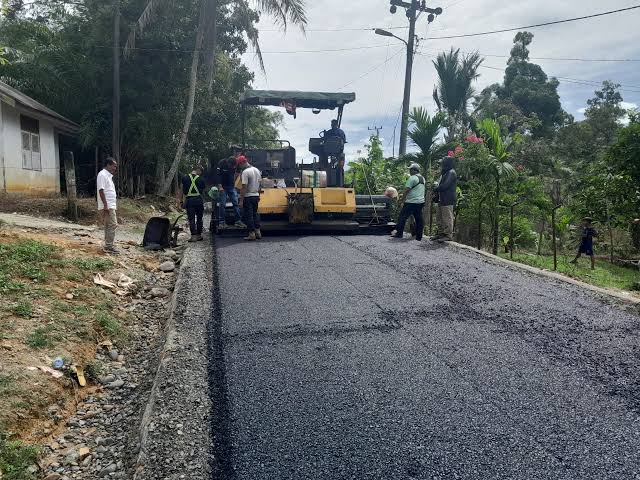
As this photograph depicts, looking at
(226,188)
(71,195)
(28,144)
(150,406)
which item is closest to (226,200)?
(226,188)

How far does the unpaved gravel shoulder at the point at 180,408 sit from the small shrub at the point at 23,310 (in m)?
1.18

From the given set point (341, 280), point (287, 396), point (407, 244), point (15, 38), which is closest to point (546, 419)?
point (287, 396)

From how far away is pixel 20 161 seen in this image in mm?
14570

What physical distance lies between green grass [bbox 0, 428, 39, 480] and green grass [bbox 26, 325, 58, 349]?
1191mm

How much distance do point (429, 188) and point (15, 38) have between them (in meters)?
15.7

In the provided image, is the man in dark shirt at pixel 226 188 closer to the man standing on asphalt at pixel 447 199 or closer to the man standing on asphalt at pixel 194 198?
the man standing on asphalt at pixel 194 198

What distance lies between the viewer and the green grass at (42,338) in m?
4.18

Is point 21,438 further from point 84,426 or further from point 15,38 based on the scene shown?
point 15,38

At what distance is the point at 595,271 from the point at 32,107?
14.0 meters

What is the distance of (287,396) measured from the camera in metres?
3.41

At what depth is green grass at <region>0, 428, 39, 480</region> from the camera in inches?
111

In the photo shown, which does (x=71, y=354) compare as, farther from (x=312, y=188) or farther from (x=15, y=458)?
(x=312, y=188)

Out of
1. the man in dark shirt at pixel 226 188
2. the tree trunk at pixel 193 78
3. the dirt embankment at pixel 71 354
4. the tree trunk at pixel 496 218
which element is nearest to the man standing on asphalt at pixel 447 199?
the tree trunk at pixel 496 218

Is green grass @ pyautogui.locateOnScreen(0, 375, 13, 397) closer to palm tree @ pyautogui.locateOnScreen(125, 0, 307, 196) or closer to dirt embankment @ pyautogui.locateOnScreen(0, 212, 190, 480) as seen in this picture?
dirt embankment @ pyautogui.locateOnScreen(0, 212, 190, 480)
